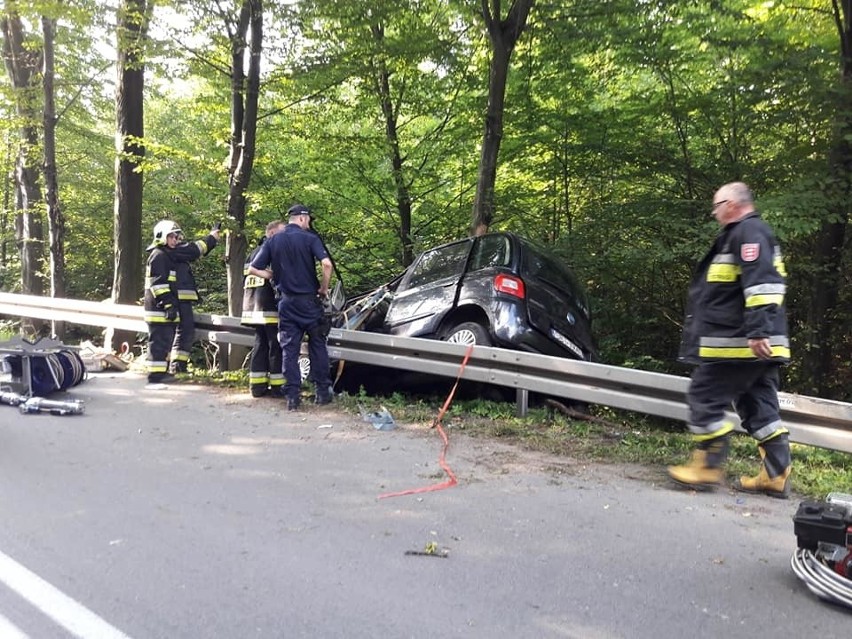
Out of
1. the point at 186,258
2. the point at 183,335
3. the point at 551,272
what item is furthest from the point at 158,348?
the point at 551,272

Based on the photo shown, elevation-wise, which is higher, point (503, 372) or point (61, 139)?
point (61, 139)

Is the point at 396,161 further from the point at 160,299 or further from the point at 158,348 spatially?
the point at 158,348

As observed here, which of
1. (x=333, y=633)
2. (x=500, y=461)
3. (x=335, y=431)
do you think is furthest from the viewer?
(x=335, y=431)

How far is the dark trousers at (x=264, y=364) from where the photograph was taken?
659 centimetres

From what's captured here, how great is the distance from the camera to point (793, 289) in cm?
915

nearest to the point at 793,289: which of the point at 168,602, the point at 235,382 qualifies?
the point at 235,382

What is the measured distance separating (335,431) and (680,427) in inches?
155

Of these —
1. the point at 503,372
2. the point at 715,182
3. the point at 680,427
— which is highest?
the point at 715,182

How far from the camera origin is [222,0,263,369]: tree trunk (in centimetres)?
847

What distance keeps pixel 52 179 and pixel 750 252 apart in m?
11.7

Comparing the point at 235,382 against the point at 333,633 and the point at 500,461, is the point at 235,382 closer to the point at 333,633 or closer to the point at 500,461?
the point at 500,461

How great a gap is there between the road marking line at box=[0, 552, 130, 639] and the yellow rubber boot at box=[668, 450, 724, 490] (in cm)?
317

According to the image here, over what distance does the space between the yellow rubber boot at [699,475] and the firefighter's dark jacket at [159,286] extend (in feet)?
18.9

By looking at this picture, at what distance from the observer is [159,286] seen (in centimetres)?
729
